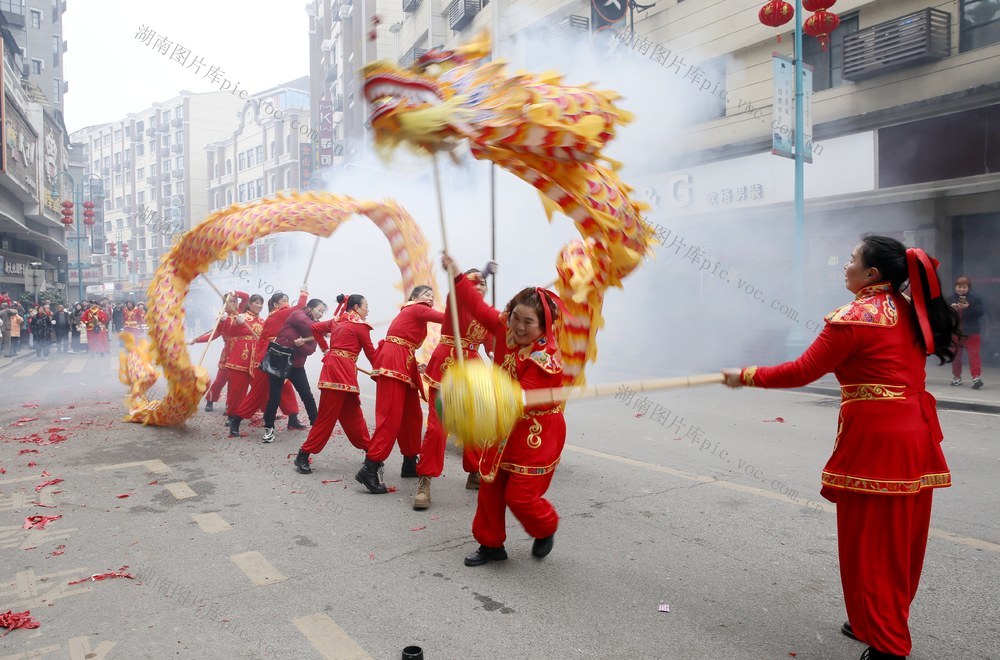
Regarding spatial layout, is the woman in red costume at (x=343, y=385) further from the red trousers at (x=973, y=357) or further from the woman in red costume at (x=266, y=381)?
the red trousers at (x=973, y=357)

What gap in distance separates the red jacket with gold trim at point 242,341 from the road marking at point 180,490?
102 inches

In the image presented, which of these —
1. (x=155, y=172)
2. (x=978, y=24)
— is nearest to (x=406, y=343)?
(x=978, y=24)

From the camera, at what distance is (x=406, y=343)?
5.44m

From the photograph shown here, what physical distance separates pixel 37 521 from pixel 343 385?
7.27 ft

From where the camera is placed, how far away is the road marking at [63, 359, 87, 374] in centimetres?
1535

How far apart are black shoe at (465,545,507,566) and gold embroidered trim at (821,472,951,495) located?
1710mm

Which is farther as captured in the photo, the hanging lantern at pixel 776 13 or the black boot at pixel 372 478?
the hanging lantern at pixel 776 13

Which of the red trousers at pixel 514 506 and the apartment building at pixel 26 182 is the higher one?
the apartment building at pixel 26 182

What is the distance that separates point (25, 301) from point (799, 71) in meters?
24.9

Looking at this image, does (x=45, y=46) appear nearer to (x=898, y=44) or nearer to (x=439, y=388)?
(x=898, y=44)

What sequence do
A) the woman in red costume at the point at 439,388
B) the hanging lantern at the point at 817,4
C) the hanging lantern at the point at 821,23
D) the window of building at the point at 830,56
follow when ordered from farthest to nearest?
the window of building at the point at 830,56 → the hanging lantern at the point at 821,23 → the hanging lantern at the point at 817,4 → the woman in red costume at the point at 439,388

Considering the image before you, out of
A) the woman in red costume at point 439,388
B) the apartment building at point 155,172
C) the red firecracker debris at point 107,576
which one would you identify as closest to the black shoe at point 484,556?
the woman in red costume at point 439,388

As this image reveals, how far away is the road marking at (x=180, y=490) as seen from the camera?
205 inches

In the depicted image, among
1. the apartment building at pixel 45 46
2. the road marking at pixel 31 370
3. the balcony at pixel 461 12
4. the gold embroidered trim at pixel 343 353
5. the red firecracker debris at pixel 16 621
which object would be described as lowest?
the red firecracker debris at pixel 16 621
